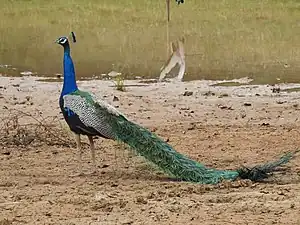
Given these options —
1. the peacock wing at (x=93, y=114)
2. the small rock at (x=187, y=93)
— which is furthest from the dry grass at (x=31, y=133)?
the small rock at (x=187, y=93)

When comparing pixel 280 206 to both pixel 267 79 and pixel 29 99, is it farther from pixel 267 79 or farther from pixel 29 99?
pixel 267 79

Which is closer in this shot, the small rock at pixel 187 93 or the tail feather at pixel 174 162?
the tail feather at pixel 174 162

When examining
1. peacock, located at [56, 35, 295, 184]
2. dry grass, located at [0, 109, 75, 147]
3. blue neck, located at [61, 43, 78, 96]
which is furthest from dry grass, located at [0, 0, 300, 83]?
peacock, located at [56, 35, 295, 184]

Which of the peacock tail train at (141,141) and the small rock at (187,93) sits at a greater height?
the peacock tail train at (141,141)

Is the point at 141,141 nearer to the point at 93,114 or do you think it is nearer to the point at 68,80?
the point at 93,114

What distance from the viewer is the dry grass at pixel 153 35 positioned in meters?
15.6

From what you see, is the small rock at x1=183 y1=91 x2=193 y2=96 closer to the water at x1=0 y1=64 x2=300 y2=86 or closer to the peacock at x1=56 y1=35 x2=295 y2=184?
the water at x1=0 y1=64 x2=300 y2=86

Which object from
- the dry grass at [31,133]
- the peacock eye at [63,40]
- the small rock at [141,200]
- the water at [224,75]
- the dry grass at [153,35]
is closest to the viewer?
the small rock at [141,200]

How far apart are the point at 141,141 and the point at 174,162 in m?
0.38

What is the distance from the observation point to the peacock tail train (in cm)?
673

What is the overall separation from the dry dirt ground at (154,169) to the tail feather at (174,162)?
4.4 inches

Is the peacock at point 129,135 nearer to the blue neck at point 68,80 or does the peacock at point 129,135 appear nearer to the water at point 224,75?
the blue neck at point 68,80

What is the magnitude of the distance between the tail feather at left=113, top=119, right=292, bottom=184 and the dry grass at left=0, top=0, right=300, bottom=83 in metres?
7.37

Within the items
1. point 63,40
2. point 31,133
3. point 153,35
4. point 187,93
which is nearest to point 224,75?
point 187,93
